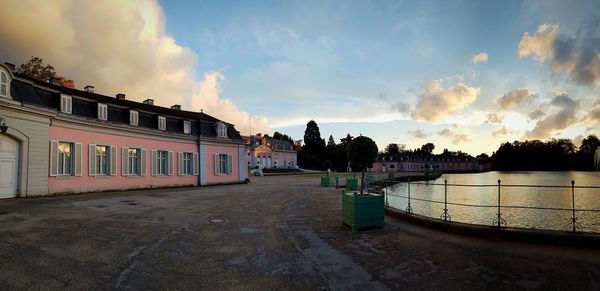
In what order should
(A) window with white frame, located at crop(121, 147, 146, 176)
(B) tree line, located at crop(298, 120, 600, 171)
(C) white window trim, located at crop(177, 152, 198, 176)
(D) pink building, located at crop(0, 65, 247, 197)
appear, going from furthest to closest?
(B) tree line, located at crop(298, 120, 600, 171), (C) white window trim, located at crop(177, 152, 198, 176), (A) window with white frame, located at crop(121, 147, 146, 176), (D) pink building, located at crop(0, 65, 247, 197)

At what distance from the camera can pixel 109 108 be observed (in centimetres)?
2295

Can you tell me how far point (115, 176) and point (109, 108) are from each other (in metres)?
4.51

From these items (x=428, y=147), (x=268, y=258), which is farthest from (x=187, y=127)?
(x=428, y=147)

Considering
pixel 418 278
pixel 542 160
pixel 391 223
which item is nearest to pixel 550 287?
pixel 418 278

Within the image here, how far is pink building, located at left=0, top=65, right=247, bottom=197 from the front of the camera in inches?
669

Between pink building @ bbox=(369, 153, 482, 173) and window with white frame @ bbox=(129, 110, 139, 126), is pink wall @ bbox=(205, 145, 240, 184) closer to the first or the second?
window with white frame @ bbox=(129, 110, 139, 126)

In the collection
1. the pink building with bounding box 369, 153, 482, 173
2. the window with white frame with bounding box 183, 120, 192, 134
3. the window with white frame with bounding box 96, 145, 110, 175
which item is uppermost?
the window with white frame with bounding box 183, 120, 192, 134

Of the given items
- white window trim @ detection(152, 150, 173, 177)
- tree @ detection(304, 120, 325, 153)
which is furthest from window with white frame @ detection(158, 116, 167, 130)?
tree @ detection(304, 120, 325, 153)

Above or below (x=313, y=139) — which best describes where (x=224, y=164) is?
below

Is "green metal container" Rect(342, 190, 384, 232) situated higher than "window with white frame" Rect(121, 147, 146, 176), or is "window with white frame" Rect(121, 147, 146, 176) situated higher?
"window with white frame" Rect(121, 147, 146, 176)

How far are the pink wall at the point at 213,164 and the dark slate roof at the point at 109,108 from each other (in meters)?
1.14

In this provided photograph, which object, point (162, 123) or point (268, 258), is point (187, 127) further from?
point (268, 258)

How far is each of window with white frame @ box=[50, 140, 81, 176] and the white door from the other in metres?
1.90

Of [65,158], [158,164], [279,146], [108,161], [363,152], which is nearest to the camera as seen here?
[363,152]
